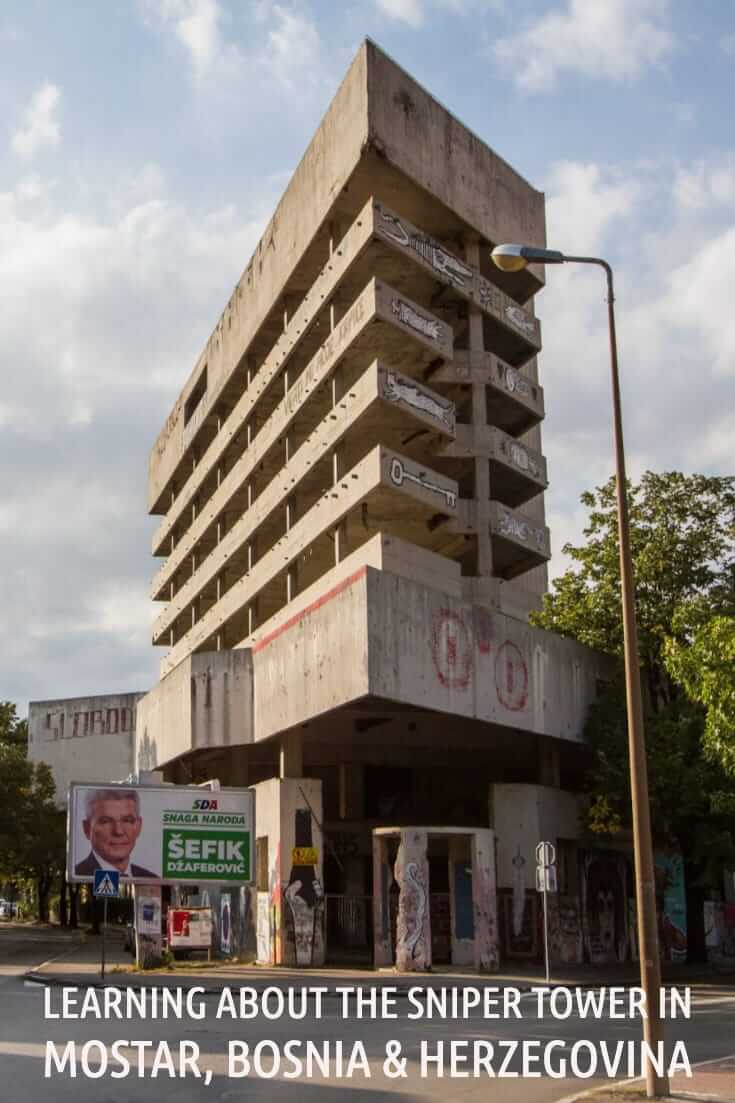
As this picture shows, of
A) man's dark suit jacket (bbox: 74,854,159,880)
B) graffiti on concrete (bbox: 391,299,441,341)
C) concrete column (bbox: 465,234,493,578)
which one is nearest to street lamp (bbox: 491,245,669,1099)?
man's dark suit jacket (bbox: 74,854,159,880)

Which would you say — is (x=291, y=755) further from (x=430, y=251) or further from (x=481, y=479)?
(x=430, y=251)

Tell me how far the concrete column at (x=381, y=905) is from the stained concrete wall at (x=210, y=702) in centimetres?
838

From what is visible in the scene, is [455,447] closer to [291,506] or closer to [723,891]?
[291,506]

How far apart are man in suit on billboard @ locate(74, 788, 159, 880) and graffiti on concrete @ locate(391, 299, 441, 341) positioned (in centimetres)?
1698

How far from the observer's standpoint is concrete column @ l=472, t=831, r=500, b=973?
33.3 meters

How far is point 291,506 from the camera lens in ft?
156

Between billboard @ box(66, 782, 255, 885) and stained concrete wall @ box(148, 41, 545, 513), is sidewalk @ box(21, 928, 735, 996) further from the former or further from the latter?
stained concrete wall @ box(148, 41, 545, 513)

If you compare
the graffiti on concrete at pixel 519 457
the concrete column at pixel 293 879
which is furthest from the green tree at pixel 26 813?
the graffiti on concrete at pixel 519 457

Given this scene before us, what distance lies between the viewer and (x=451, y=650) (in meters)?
34.7

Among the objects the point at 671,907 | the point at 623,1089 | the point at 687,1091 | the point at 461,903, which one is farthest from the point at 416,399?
the point at 687,1091

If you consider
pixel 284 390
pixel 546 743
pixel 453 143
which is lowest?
pixel 546 743

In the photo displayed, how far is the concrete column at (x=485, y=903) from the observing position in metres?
33.3

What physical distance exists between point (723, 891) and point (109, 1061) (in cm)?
3779

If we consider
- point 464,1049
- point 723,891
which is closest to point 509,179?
point 723,891
